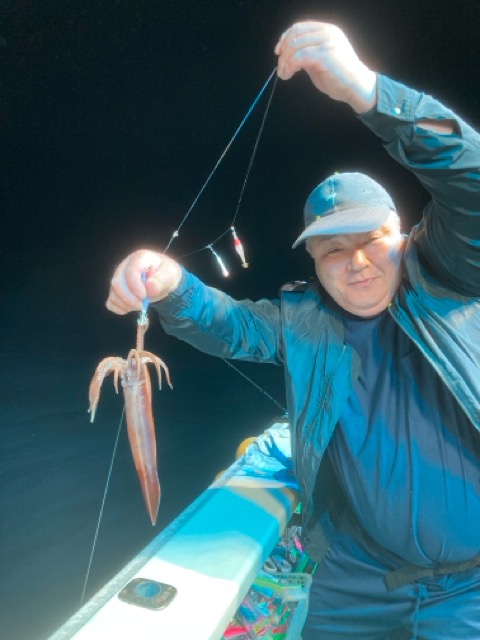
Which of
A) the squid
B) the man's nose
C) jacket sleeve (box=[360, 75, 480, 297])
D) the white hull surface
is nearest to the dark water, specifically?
the white hull surface

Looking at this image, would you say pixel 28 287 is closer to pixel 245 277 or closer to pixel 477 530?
pixel 245 277

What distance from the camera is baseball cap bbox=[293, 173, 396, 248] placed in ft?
6.26

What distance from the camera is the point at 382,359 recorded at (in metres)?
2.04

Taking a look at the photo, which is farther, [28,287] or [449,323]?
[28,287]

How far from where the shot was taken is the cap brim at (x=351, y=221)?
74.4 inches

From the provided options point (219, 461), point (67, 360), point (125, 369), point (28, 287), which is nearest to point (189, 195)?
point (28, 287)

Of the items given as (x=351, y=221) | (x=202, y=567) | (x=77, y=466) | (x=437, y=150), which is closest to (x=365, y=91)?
(x=437, y=150)

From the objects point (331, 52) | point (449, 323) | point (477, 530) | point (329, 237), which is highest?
point (331, 52)

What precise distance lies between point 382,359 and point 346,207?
748mm

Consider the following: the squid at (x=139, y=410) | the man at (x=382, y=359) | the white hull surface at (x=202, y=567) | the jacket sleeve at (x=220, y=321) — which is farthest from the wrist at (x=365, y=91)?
the white hull surface at (x=202, y=567)

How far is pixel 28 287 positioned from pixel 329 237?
61.0 ft

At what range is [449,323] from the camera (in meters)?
1.87

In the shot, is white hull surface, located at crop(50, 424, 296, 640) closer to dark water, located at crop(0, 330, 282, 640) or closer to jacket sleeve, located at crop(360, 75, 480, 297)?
jacket sleeve, located at crop(360, 75, 480, 297)

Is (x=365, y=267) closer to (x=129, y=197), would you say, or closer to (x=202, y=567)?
(x=202, y=567)
